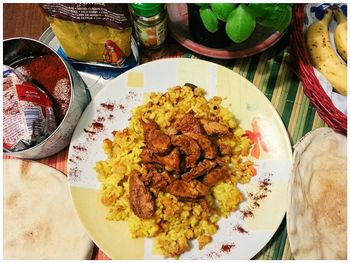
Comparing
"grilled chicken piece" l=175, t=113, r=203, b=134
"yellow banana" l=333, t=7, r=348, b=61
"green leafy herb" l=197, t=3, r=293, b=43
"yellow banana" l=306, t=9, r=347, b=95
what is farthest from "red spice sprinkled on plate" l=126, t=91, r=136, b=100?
"yellow banana" l=333, t=7, r=348, b=61

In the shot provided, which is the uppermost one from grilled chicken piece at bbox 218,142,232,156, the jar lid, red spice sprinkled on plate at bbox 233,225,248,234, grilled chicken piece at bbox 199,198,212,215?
the jar lid

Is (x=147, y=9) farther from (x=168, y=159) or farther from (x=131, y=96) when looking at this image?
(x=168, y=159)

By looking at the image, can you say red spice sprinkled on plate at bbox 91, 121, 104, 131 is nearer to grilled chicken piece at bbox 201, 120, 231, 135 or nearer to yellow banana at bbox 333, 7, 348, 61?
grilled chicken piece at bbox 201, 120, 231, 135

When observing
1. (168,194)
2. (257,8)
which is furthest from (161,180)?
(257,8)

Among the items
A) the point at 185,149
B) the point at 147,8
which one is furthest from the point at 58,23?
the point at 185,149

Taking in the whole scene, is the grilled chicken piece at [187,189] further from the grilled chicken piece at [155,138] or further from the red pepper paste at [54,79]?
the red pepper paste at [54,79]

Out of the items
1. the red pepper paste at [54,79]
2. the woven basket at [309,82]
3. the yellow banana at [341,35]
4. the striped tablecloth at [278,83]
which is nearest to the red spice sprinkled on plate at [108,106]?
the red pepper paste at [54,79]

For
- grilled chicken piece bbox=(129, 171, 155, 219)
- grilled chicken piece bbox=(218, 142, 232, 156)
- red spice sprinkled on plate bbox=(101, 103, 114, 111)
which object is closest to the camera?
grilled chicken piece bbox=(129, 171, 155, 219)
